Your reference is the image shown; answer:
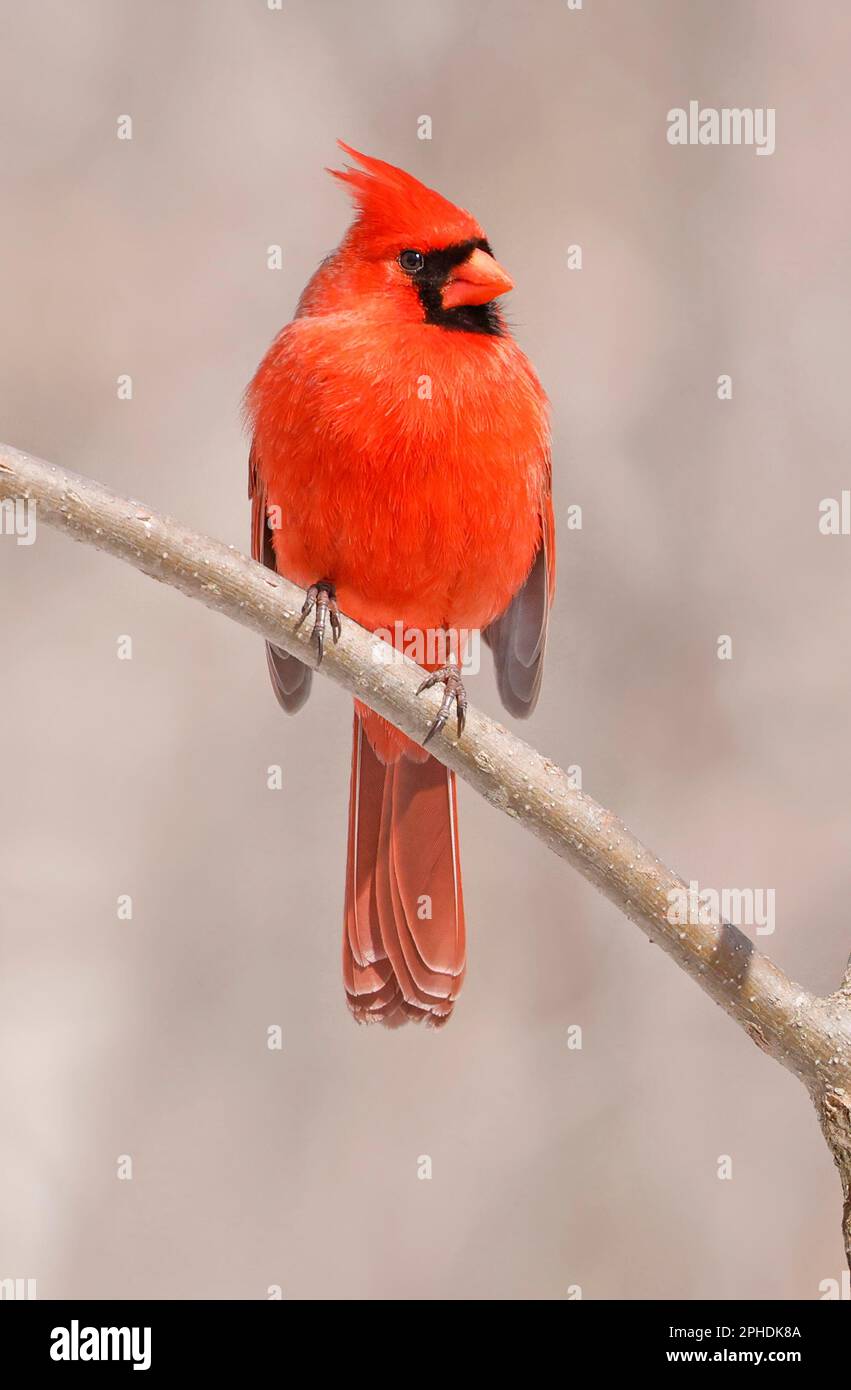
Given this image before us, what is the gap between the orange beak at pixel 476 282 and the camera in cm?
287

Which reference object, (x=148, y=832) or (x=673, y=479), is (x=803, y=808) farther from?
(x=148, y=832)

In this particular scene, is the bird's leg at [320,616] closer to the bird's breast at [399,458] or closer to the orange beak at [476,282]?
the bird's breast at [399,458]

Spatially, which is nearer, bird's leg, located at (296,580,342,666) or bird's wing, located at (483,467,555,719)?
bird's leg, located at (296,580,342,666)

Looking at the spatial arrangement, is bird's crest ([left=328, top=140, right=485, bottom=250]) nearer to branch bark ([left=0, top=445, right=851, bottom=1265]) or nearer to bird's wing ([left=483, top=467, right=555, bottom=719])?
bird's wing ([left=483, top=467, right=555, bottom=719])

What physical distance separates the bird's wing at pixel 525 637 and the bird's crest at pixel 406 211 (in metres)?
0.64

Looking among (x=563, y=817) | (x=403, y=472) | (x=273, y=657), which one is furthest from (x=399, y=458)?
(x=563, y=817)

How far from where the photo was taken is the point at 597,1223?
3.69 metres

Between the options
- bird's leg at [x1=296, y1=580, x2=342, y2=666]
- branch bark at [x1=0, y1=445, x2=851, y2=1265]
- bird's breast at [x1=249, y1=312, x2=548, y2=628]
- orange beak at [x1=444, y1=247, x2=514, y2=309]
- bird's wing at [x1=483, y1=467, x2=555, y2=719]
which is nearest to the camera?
branch bark at [x1=0, y1=445, x2=851, y2=1265]

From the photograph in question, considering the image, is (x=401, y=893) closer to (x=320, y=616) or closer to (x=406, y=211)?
(x=320, y=616)

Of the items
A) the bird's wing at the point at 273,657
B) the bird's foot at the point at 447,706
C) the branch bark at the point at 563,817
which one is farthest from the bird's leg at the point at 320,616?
the bird's wing at the point at 273,657

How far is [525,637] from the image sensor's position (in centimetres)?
334

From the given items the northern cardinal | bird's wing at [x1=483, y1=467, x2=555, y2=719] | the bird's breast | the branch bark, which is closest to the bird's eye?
the northern cardinal

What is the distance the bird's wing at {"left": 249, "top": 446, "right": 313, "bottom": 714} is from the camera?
3141 millimetres
